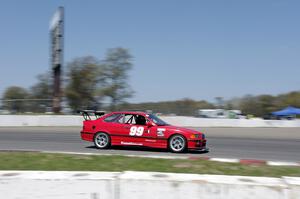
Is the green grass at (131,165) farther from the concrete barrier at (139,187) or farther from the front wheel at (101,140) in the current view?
the front wheel at (101,140)

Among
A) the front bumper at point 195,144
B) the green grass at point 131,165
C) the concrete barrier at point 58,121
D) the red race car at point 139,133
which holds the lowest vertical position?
the green grass at point 131,165

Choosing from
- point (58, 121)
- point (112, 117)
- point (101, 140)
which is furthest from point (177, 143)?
point (58, 121)

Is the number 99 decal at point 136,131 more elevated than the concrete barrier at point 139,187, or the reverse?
the number 99 decal at point 136,131

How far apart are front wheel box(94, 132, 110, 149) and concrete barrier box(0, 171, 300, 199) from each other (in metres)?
8.41

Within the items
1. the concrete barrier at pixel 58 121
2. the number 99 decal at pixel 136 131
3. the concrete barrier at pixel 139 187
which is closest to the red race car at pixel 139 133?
the number 99 decal at pixel 136 131

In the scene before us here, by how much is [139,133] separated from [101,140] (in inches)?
48.4

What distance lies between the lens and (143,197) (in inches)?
158

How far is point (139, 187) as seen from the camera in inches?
159

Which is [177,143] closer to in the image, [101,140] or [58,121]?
[101,140]

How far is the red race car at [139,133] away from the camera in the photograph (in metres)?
11.9

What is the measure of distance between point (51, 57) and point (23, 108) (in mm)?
5800

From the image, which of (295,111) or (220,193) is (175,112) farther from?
(220,193)

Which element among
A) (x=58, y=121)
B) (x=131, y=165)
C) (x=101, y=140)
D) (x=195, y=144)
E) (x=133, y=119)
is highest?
(x=58, y=121)

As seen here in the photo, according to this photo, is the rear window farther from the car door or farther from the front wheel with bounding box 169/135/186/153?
the front wheel with bounding box 169/135/186/153
